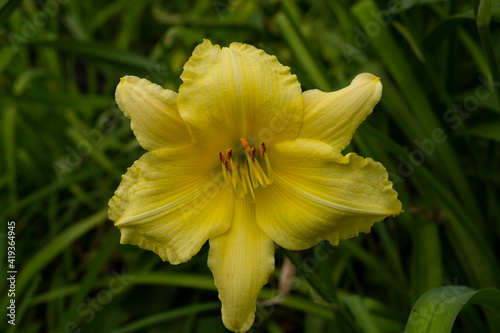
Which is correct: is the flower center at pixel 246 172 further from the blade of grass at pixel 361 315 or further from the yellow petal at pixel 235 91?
the blade of grass at pixel 361 315

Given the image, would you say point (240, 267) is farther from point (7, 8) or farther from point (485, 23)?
point (7, 8)

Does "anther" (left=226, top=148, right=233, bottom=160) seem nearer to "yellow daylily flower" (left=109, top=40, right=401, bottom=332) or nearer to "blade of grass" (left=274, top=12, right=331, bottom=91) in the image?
"yellow daylily flower" (left=109, top=40, right=401, bottom=332)

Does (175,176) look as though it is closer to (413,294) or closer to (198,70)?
(198,70)

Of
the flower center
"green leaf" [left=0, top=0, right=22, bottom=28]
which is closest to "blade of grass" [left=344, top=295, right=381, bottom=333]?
the flower center

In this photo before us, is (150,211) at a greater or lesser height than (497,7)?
greater

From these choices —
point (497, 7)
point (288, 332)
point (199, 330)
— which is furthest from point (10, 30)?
point (497, 7)

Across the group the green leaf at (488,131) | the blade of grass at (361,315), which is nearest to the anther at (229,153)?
the blade of grass at (361,315)
